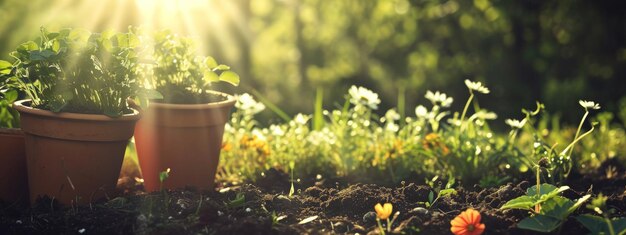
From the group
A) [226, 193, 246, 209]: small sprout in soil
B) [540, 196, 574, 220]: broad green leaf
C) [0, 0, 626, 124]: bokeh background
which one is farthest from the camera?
[0, 0, 626, 124]: bokeh background

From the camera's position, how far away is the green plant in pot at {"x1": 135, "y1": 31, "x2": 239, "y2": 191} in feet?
9.57

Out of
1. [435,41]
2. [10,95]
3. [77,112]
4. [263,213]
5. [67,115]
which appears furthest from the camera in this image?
[435,41]

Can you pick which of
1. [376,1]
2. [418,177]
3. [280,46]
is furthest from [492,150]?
[280,46]

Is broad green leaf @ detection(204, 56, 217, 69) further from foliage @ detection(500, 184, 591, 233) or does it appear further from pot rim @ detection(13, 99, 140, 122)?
foliage @ detection(500, 184, 591, 233)

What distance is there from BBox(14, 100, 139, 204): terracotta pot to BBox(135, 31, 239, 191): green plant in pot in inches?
7.3

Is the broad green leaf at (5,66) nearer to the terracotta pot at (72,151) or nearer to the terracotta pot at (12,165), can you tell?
the terracotta pot at (72,151)

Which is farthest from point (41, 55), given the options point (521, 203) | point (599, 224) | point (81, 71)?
point (599, 224)

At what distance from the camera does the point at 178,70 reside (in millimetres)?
3037

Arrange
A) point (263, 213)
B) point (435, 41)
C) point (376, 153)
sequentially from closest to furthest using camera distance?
point (263, 213)
point (376, 153)
point (435, 41)

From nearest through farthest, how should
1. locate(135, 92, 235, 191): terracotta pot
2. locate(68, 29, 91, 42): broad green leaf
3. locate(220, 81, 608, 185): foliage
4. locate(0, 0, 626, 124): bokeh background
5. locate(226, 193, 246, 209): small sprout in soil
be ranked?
locate(226, 193, 246, 209): small sprout in soil < locate(68, 29, 91, 42): broad green leaf < locate(135, 92, 235, 191): terracotta pot < locate(220, 81, 608, 185): foliage < locate(0, 0, 626, 124): bokeh background

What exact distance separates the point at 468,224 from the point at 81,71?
1.52 m

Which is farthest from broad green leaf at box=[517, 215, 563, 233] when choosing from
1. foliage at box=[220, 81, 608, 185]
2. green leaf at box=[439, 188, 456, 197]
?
foliage at box=[220, 81, 608, 185]

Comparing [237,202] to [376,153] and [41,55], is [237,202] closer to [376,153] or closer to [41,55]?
[41,55]

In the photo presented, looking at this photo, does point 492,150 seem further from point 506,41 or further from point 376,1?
point 376,1
